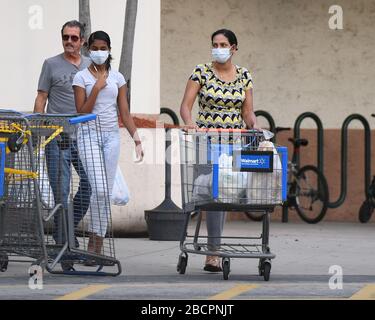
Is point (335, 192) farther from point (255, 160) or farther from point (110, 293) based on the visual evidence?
point (110, 293)

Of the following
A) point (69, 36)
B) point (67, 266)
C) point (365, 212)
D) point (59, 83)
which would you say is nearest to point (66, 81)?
point (59, 83)

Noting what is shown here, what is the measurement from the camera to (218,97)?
10.9 m

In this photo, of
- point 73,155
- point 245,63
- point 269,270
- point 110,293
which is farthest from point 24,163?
point 245,63

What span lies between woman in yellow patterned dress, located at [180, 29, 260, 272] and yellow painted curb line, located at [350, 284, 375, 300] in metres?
1.56

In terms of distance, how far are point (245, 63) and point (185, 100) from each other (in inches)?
284

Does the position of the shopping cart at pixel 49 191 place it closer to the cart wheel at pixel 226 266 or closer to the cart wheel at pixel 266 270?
the cart wheel at pixel 226 266

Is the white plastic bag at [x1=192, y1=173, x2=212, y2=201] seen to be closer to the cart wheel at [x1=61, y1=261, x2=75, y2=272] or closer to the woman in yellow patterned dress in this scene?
the woman in yellow patterned dress

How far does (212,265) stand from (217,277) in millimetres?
345

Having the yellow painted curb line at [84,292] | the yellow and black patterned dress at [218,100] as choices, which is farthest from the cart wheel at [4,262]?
the yellow and black patterned dress at [218,100]

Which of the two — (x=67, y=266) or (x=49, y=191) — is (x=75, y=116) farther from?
(x=67, y=266)

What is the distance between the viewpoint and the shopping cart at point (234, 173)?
10.2 metres

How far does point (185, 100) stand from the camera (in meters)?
10.9

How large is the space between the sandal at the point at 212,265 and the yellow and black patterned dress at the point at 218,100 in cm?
111

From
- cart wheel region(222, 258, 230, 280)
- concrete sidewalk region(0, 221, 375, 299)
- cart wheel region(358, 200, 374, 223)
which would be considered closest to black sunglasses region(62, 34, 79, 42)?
concrete sidewalk region(0, 221, 375, 299)
